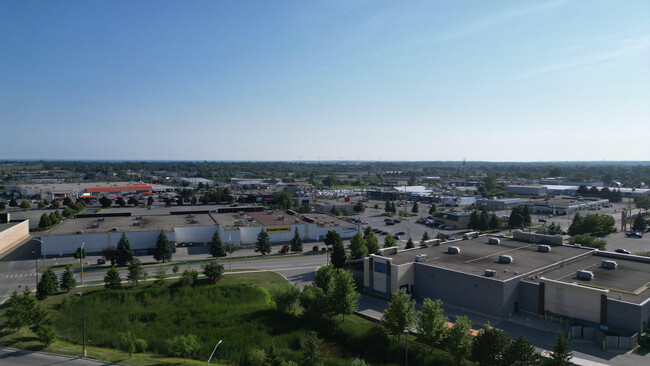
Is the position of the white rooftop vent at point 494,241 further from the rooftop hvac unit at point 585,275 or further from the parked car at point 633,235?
the parked car at point 633,235

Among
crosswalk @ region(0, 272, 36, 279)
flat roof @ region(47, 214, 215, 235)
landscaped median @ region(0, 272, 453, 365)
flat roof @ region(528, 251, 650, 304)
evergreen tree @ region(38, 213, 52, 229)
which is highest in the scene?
flat roof @ region(47, 214, 215, 235)

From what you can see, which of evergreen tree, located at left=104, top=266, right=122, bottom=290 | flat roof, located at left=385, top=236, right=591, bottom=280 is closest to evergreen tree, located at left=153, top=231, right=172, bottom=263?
evergreen tree, located at left=104, top=266, right=122, bottom=290

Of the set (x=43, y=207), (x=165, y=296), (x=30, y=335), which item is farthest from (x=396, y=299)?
(x=43, y=207)

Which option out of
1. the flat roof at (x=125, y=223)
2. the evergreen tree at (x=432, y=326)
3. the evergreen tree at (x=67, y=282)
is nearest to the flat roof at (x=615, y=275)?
the evergreen tree at (x=432, y=326)

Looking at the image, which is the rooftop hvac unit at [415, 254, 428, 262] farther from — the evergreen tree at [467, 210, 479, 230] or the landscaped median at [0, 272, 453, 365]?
the evergreen tree at [467, 210, 479, 230]

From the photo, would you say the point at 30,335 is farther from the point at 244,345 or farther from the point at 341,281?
the point at 341,281
